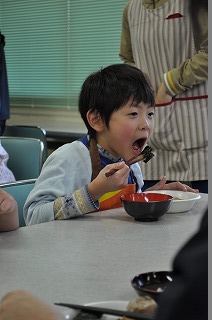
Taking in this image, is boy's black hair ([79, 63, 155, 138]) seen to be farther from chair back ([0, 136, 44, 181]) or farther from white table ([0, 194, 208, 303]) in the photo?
chair back ([0, 136, 44, 181])

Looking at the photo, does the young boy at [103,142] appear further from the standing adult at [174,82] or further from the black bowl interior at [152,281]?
the black bowl interior at [152,281]

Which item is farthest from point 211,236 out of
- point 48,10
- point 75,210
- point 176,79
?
point 48,10

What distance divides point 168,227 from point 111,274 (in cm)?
46

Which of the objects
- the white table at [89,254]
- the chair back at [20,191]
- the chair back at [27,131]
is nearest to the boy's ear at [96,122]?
the chair back at [20,191]

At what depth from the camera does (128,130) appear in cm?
193

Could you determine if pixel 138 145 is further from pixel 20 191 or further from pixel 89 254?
pixel 89 254

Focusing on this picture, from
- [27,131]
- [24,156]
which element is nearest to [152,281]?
[24,156]

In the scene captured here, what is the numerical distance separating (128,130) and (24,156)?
932 millimetres

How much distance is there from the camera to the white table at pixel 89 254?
100cm

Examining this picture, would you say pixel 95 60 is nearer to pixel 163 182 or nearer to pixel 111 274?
pixel 163 182

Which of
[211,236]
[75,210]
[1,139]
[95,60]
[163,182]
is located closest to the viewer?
[211,236]

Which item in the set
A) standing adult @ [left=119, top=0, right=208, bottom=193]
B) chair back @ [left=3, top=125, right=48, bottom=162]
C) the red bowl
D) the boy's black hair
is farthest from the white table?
chair back @ [left=3, top=125, right=48, bottom=162]

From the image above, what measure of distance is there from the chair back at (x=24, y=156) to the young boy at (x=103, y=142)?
65 centimetres

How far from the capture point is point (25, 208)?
Result: 5.83ft
